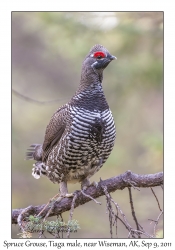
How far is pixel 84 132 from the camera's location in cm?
484

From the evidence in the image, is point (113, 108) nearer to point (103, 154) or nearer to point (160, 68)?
point (160, 68)

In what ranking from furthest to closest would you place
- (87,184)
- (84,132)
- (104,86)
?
(104,86) → (87,184) → (84,132)

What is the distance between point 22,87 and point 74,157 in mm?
7418

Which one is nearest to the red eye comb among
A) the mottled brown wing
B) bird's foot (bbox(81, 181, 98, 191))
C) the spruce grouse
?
the spruce grouse

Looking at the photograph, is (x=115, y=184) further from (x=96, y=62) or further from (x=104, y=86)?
(x=104, y=86)

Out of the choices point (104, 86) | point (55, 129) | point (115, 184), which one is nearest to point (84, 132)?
point (55, 129)

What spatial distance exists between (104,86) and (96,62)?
4.24m

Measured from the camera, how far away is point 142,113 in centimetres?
1170

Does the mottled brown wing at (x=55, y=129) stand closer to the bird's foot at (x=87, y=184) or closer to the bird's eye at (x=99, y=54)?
the bird's foot at (x=87, y=184)

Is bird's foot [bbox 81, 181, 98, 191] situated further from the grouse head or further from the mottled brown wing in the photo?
the grouse head

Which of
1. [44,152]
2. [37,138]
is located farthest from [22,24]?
[44,152]

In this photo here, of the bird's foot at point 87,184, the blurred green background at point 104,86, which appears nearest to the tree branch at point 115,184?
the bird's foot at point 87,184

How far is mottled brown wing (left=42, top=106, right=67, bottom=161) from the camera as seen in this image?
5133mm
